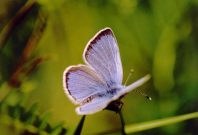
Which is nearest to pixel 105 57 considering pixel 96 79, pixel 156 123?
pixel 96 79

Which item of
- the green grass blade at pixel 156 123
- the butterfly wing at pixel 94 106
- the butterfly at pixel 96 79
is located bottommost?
the green grass blade at pixel 156 123

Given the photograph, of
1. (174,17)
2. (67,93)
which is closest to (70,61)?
(67,93)

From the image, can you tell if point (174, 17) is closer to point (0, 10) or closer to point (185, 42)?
point (185, 42)

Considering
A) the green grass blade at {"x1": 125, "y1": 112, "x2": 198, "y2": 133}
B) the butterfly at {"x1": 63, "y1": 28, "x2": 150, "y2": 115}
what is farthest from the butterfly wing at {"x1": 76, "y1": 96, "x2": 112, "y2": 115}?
the green grass blade at {"x1": 125, "y1": 112, "x2": 198, "y2": 133}

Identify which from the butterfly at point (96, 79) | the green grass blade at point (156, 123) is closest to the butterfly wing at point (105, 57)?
Result: the butterfly at point (96, 79)

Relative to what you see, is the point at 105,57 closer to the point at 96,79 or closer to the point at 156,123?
the point at 96,79

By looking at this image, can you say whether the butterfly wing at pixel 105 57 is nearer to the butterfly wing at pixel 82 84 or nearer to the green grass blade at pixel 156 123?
the butterfly wing at pixel 82 84
